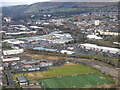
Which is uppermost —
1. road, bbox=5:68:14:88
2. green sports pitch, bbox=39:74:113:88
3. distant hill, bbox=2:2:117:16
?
distant hill, bbox=2:2:117:16

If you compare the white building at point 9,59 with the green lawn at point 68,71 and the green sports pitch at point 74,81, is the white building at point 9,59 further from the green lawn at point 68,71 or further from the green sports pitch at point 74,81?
the green sports pitch at point 74,81

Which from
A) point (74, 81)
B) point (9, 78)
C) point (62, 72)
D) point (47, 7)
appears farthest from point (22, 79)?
point (47, 7)

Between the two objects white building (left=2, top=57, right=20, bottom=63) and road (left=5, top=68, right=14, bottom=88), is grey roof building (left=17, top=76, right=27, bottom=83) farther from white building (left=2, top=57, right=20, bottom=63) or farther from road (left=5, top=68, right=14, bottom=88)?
white building (left=2, top=57, right=20, bottom=63)

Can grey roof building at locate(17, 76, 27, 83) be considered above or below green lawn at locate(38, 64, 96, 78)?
above

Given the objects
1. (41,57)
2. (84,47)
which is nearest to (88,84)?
(41,57)

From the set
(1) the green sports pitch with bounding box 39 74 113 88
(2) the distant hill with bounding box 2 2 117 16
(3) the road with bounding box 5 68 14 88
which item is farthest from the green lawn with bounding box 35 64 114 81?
(2) the distant hill with bounding box 2 2 117 16

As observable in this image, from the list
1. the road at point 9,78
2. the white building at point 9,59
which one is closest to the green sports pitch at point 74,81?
the road at point 9,78

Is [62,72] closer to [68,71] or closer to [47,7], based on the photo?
[68,71]

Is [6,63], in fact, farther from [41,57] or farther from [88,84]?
[88,84]
